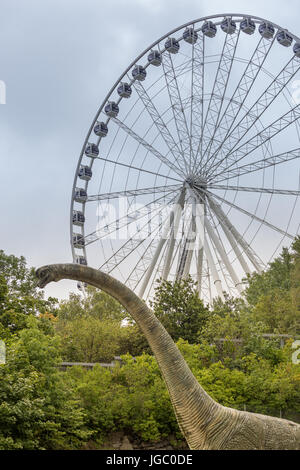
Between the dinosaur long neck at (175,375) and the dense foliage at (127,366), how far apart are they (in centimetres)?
531

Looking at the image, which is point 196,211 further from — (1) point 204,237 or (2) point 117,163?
(2) point 117,163

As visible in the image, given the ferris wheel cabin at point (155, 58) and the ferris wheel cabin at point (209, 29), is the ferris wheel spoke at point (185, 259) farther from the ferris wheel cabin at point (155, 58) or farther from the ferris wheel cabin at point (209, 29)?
the ferris wheel cabin at point (209, 29)

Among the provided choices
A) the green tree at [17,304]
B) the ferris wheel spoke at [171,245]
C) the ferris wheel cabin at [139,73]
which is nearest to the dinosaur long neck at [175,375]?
the green tree at [17,304]

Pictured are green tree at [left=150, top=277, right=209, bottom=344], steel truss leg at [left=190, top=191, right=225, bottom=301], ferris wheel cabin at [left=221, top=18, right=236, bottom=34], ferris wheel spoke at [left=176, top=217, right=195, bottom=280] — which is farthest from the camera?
ferris wheel cabin at [left=221, top=18, right=236, bottom=34]

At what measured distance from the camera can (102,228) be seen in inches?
1378

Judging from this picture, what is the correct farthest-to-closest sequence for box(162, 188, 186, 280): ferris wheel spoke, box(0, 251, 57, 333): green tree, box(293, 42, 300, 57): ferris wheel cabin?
box(162, 188, 186, 280): ferris wheel spoke, box(293, 42, 300, 57): ferris wheel cabin, box(0, 251, 57, 333): green tree

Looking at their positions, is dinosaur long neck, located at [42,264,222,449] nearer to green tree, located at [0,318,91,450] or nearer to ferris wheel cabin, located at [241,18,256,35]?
green tree, located at [0,318,91,450]

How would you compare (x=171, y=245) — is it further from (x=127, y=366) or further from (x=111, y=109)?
(x=127, y=366)

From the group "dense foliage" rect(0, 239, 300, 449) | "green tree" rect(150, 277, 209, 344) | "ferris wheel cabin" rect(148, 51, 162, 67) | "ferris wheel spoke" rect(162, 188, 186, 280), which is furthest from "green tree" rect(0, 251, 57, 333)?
"ferris wheel cabin" rect(148, 51, 162, 67)

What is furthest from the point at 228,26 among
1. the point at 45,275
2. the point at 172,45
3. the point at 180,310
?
the point at 45,275

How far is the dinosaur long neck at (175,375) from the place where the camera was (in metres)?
8.38

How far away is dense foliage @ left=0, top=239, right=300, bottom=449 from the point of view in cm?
1486

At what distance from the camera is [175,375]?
8.48 metres

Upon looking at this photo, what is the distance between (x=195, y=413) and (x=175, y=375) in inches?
22.9
